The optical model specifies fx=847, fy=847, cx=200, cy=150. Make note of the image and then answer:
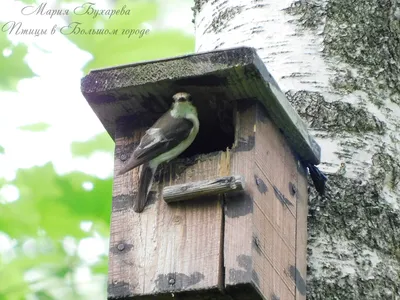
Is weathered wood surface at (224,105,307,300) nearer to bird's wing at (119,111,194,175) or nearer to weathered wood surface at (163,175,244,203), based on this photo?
weathered wood surface at (163,175,244,203)

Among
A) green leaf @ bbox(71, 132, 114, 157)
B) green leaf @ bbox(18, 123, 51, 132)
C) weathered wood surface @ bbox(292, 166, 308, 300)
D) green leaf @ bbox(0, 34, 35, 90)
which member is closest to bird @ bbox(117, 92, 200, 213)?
weathered wood surface @ bbox(292, 166, 308, 300)

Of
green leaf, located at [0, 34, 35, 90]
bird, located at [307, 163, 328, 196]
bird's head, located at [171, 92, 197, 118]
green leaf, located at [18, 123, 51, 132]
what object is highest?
green leaf, located at [0, 34, 35, 90]

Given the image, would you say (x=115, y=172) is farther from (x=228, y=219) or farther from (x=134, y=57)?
(x=134, y=57)

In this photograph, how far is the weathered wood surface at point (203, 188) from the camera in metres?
2.21

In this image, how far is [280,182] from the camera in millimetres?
2461

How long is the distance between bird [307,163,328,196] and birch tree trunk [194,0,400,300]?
0.10ft

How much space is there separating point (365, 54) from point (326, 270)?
0.77 metres

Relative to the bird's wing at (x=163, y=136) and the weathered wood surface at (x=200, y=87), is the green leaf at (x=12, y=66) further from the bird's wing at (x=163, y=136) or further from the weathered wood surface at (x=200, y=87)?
the bird's wing at (x=163, y=136)

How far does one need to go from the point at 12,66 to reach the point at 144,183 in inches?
50.0

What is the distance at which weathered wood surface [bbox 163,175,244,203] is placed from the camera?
2209mm

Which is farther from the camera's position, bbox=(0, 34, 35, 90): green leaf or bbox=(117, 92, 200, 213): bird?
bbox=(0, 34, 35, 90): green leaf

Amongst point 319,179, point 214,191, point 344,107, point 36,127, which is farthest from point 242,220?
point 36,127

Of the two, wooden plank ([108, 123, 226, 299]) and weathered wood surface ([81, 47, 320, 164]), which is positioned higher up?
weathered wood surface ([81, 47, 320, 164])

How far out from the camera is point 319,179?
2.59m
